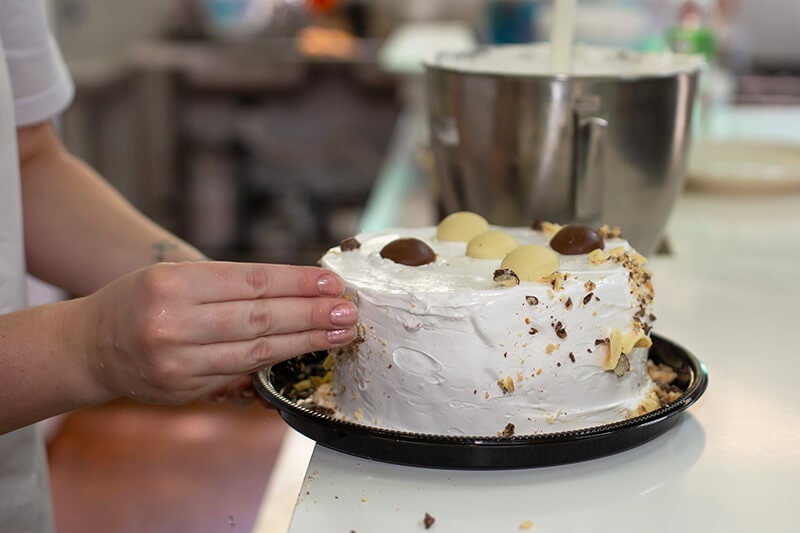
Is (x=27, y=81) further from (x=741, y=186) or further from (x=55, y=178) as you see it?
(x=741, y=186)

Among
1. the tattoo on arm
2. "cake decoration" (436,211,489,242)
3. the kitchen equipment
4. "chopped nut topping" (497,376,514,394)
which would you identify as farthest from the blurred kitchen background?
"chopped nut topping" (497,376,514,394)

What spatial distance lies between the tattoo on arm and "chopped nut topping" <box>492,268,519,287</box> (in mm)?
478

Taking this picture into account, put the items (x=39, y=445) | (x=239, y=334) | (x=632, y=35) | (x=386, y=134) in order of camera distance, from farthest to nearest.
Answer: (x=386, y=134) → (x=632, y=35) → (x=39, y=445) → (x=239, y=334)

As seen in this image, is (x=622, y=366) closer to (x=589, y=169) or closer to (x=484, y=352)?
(x=484, y=352)

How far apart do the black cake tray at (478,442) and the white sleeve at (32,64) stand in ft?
1.90

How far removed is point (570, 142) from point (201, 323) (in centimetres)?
65

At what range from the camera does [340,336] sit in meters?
0.83

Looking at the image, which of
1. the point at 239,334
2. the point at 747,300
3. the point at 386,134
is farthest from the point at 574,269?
the point at 386,134

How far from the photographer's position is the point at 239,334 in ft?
2.53

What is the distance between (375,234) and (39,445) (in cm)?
51

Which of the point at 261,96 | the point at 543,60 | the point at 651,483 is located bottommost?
the point at 261,96

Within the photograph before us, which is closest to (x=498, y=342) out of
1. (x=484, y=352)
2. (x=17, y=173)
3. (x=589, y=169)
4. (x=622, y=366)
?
(x=484, y=352)

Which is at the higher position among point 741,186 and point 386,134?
point 741,186

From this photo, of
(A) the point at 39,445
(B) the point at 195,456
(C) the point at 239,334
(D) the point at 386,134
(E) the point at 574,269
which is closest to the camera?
(C) the point at 239,334
